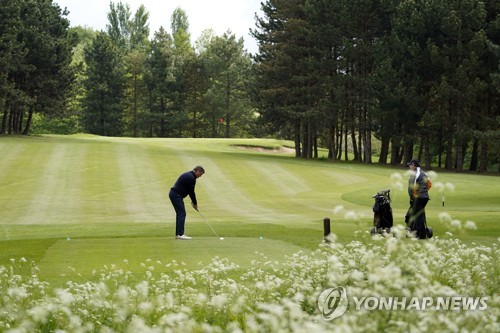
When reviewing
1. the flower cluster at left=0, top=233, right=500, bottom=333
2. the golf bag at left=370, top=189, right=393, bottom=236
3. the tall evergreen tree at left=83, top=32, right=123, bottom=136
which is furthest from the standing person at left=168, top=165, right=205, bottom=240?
the tall evergreen tree at left=83, top=32, right=123, bottom=136

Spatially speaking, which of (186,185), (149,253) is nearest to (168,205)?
(186,185)

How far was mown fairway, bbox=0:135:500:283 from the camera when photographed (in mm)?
17109

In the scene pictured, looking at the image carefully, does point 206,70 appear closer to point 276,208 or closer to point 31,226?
point 276,208

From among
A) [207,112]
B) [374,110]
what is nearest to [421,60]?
[374,110]

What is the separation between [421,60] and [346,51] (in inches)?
331

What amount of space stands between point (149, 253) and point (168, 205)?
19800 millimetres

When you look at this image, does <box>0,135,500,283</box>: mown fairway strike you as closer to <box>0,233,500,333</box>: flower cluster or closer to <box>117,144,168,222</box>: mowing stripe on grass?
<box>117,144,168,222</box>: mowing stripe on grass

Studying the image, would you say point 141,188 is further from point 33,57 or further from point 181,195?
point 33,57

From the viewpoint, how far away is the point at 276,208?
3494cm

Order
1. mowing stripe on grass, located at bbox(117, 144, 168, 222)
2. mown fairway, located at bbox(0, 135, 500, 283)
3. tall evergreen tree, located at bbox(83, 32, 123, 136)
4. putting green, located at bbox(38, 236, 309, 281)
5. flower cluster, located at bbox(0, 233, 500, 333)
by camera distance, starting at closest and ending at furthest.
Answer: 1. flower cluster, located at bbox(0, 233, 500, 333)
2. putting green, located at bbox(38, 236, 309, 281)
3. mown fairway, located at bbox(0, 135, 500, 283)
4. mowing stripe on grass, located at bbox(117, 144, 168, 222)
5. tall evergreen tree, located at bbox(83, 32, 123, 136)

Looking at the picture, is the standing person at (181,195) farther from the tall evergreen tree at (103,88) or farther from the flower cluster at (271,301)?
the tall evergreen tree at (103,88)

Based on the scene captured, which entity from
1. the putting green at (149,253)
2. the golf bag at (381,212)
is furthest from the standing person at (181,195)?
the golf bag at (381,212)

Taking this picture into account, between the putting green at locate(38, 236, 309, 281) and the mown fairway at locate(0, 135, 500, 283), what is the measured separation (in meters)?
0.03

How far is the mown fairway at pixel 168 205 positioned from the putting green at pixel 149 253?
0.03m
